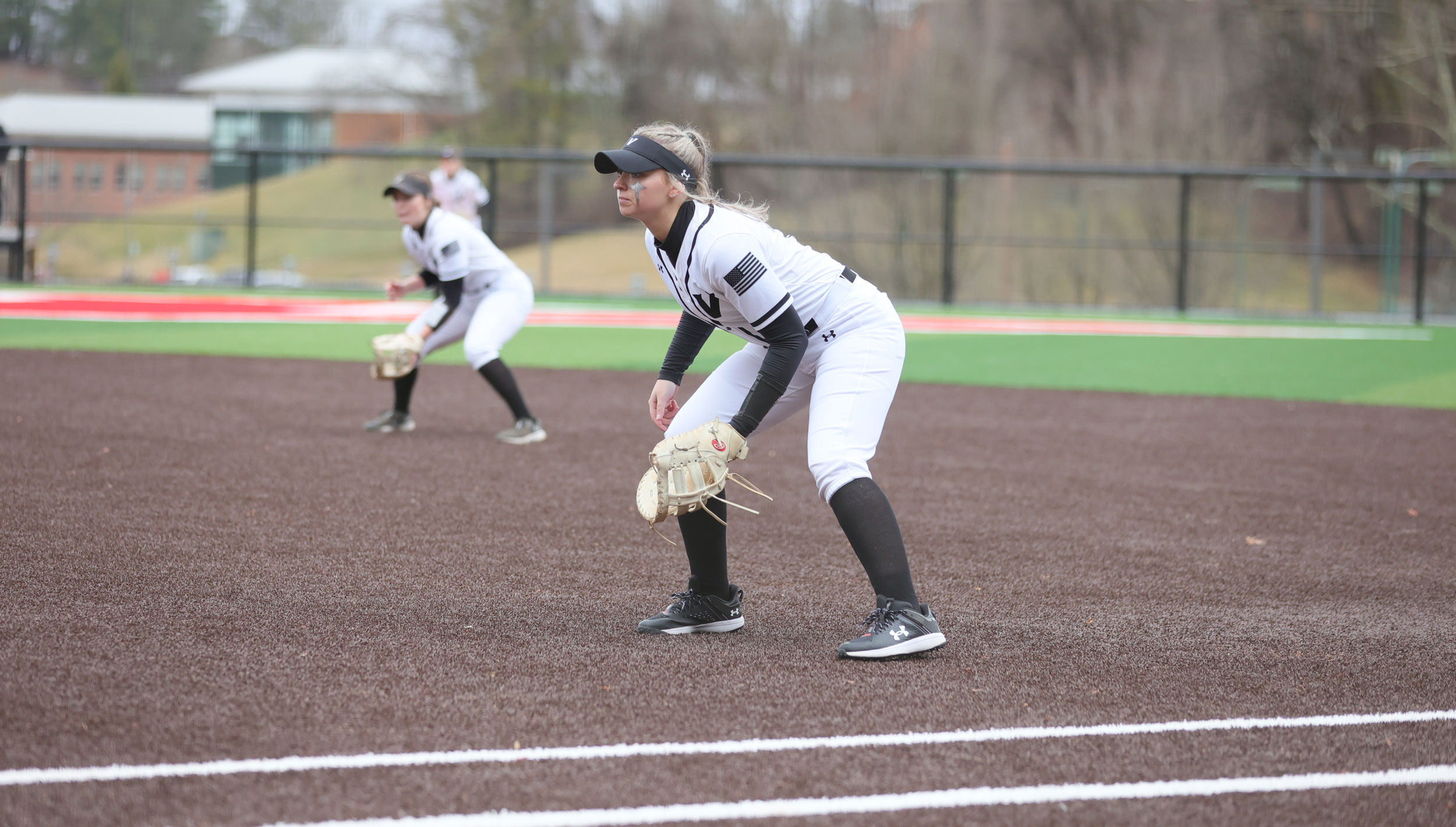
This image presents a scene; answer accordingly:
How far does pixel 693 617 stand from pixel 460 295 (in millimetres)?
5142

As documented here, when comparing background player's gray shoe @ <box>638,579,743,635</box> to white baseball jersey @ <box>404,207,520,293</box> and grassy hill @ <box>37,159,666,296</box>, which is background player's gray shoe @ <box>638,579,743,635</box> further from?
grassy hill @ <box>37,159,666,296</box>

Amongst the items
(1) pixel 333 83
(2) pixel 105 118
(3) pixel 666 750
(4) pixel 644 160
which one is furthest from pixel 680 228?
(2) pixel 105 118

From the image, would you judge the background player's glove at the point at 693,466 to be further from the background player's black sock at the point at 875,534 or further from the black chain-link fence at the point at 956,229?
the black chain-link fence at the point at 956,229

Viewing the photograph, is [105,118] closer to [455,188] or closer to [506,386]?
[455,188]

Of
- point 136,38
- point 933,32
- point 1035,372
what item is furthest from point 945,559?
point 136,38

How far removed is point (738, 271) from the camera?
4.04m

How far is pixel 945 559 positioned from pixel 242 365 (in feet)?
28.2

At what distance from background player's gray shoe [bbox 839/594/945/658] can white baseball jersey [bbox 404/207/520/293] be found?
5392mm

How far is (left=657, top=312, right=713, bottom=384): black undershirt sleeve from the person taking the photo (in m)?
4.63

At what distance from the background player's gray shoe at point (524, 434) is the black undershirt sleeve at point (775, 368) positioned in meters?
4.78

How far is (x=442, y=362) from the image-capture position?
1358 centimetres

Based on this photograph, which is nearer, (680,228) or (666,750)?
(666,750)

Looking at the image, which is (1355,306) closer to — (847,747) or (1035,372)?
(1035,372)

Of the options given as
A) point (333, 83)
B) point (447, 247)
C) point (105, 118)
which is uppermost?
point (333, 83)
